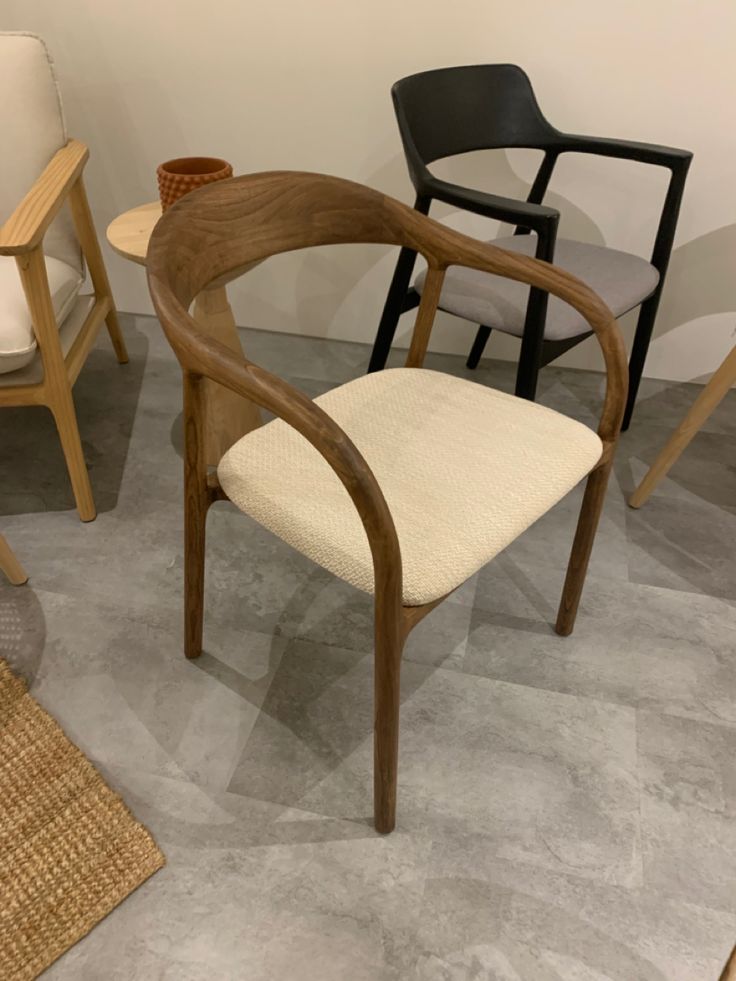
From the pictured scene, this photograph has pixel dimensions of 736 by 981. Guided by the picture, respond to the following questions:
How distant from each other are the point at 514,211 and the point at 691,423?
1.98 ft

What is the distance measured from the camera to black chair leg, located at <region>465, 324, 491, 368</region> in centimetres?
201

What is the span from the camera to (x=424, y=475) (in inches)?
39.5

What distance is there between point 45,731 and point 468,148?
1.41 meters

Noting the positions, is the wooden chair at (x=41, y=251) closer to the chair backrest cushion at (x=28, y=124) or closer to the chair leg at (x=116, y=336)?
the chair backrest cushion at (x=28, y=124)

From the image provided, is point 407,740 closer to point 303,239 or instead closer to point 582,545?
point 582,545

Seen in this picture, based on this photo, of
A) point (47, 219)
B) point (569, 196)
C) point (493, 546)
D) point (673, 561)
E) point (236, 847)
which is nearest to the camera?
point (493, 546)

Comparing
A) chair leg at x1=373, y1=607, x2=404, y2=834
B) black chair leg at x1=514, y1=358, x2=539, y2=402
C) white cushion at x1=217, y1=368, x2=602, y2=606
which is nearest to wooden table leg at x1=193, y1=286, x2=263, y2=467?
white cushion at x1=217, y1=368, x2=602, y2=606

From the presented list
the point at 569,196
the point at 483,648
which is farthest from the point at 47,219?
the point at 569,196

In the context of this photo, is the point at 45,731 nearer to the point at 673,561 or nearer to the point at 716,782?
the point at 716,782

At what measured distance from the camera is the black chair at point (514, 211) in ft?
4.35

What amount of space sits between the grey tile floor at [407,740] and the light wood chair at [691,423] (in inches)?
2.6

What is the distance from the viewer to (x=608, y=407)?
1.10 metres

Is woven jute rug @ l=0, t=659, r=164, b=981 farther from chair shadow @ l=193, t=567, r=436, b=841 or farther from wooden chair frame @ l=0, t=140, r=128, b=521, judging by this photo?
wooden chair frame @ l=0, t=140, r=128, b=521

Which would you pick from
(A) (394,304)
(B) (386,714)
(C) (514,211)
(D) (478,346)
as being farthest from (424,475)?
(D) (478,346)
